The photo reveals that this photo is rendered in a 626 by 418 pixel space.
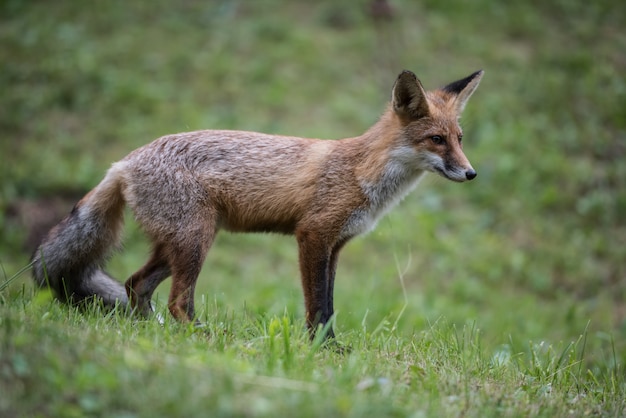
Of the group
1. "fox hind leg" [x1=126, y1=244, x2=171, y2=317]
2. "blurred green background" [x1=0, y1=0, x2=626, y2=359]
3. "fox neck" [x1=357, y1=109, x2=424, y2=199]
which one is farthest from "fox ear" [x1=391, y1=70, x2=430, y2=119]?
"blurred green background" [x1=0, y1=0, x2=626, y2=359]

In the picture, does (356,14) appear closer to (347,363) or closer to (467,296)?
(467,296)

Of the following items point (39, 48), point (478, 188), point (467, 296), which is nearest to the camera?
point (467, 296)

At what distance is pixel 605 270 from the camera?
9.88 m

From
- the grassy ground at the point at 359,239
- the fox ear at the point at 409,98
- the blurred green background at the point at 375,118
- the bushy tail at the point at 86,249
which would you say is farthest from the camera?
the blurred green background at the point at 375,118

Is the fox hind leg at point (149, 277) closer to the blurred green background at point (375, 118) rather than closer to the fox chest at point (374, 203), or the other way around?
the fox chest at point (374, 203)

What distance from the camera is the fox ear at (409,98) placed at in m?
5.14

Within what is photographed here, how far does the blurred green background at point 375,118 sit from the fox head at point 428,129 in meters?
2.74

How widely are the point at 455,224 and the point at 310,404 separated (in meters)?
8.16

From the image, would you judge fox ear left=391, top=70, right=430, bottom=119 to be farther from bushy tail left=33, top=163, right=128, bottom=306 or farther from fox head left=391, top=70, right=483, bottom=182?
bushy tail left=33, top=163, right=128, bottom=306

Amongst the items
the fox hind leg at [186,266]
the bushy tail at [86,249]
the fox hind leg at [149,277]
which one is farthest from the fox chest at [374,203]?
the bushy tail at [86,249]

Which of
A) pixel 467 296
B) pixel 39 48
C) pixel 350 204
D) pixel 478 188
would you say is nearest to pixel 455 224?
pixel 478 188

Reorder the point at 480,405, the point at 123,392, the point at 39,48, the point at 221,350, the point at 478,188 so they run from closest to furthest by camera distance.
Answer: the point at 123,392 → the point at 480,405 → the point at 221,350 → the point at 478,188 → the point at 39,48

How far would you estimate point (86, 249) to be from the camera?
199 inches

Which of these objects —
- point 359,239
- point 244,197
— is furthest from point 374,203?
point 359,239
